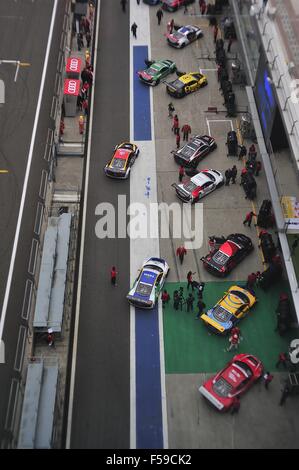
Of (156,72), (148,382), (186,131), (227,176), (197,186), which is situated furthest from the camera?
(156,72)

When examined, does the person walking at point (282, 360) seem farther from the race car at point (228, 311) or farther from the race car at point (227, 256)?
the race car at point (227, 256)

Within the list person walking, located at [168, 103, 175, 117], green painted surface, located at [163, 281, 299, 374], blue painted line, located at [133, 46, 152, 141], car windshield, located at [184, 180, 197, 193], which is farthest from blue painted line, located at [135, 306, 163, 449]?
person walking, located at [168, 103, 175, 117]

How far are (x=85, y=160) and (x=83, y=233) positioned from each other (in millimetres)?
7406

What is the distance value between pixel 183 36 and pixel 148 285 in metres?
28.9

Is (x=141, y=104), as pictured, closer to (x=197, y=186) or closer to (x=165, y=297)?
(x=197, y=186)

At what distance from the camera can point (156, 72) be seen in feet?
196

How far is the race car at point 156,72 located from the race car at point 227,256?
62.1ft

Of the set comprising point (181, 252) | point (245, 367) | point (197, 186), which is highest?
point (197, 186)

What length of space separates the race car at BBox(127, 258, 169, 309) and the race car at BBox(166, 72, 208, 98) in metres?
18.7

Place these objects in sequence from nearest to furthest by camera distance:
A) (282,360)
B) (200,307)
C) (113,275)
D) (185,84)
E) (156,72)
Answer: (282,360)
(200,307)
(113,275)
(185,84)
(156,72)

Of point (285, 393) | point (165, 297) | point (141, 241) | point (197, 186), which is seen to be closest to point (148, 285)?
point (165, 297)

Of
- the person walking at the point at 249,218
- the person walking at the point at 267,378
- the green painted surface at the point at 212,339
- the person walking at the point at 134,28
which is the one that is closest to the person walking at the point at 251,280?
the green painted surface at the point at 212,339

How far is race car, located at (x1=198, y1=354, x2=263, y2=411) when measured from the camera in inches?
1511
